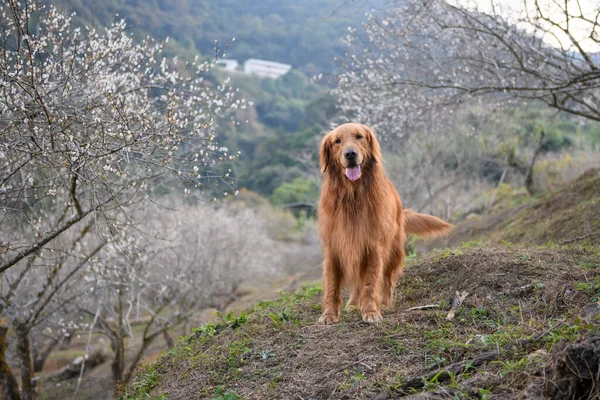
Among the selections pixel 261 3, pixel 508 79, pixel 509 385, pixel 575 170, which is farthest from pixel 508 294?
pixel 261 3

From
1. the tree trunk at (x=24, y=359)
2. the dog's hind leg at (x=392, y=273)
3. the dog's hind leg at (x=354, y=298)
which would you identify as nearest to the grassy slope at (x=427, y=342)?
Answer: the dog's hind leg at (x=392, y=273)

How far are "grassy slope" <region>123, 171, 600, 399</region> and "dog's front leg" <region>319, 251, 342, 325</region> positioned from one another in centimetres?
13

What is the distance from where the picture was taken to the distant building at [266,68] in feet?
201

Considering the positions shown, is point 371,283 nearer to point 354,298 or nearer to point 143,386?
point 354,298

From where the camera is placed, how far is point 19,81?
168 inches

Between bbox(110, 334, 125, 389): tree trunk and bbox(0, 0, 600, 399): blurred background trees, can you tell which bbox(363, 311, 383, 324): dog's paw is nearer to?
bbox(0, 0, 600, 399): blurred background trees

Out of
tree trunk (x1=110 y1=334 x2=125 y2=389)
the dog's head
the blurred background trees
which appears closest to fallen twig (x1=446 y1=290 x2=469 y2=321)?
the dog's head

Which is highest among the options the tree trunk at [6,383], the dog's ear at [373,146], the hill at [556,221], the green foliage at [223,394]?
the dog's ear at [373,146]

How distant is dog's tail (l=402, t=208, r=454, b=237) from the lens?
21.7 feet

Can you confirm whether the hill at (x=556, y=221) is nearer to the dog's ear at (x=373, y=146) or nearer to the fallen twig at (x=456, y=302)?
the fallen twig at (x=456, y=302)

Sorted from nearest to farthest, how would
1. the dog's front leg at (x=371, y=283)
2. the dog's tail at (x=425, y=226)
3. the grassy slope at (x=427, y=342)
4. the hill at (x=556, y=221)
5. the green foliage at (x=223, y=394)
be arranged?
the grassy slope at (x=427, y=342) < the green foliage at (x=223, y=394) < the dog's front leg at (x=371, y=283) < the dog's tail at (x=425, y=226) < the hill at (x=556, y=221)

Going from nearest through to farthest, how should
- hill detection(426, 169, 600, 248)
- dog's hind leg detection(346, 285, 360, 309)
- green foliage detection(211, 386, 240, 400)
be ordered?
green foliage detection(211, 386, 240, 400) < dog's hind leg detection(346, 285, 360, 309) < hill detection(426, 169, 600, 248)

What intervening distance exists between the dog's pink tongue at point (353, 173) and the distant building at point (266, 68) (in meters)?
57.6

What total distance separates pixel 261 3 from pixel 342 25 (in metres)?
22.1
